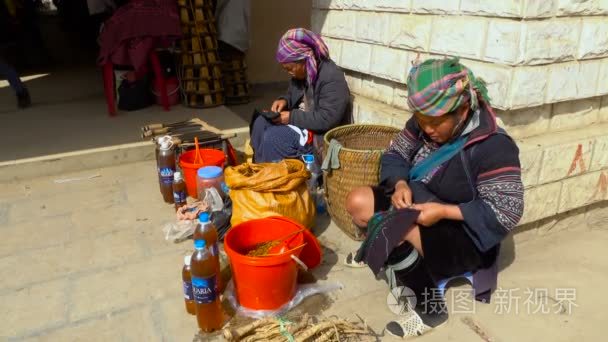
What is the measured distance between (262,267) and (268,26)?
5017 millimetres

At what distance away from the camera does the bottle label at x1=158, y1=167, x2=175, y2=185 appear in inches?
136

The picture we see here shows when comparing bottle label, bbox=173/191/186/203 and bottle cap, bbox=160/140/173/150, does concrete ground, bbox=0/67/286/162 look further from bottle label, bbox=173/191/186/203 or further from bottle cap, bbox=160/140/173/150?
bottle label, bbox=173/191/186/203

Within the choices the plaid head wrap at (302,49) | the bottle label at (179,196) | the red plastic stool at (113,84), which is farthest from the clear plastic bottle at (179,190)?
the red plastic stool at (113,84)

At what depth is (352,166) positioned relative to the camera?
9.22ft

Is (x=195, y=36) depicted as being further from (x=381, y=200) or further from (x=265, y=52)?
(x=381, y=200)

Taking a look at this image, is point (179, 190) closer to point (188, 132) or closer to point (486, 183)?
point (188, 132)

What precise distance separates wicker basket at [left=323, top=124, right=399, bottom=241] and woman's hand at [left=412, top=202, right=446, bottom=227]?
0.76m

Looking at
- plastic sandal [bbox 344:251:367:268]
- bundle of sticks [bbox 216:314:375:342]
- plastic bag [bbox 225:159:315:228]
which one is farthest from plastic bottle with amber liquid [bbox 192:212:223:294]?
plastic sandal [bbox 344:251:367:268]

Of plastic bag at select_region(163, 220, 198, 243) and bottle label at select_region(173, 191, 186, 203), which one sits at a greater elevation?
bottle label at select_region(173, 191, 186, 203)

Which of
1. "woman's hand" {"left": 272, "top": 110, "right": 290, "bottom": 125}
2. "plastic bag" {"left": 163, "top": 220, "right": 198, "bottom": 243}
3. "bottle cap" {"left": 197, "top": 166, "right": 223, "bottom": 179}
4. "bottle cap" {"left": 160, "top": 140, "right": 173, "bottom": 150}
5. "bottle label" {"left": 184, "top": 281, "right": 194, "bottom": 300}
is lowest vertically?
"plastic bag" {"left": 163, "top": 220, "right": 198, "bottom": 243}

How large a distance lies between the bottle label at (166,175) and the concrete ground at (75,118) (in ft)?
3.77

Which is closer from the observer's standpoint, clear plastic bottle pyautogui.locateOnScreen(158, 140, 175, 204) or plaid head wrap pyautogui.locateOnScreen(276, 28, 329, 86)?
plaid head wrap pyautogui.locateOnScreen(276, 28, 329, 86)

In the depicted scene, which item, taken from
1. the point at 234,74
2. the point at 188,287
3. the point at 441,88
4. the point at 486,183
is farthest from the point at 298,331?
the point at 234,74

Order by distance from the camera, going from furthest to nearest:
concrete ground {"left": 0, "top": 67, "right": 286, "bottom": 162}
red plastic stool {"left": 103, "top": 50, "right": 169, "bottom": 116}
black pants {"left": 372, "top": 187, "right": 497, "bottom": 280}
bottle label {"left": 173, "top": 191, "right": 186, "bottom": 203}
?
1. red plastic stool {"left": 103, "top": 50, "right": 169, "bottom": 116}
2. concrete ground {"left": 0, "top": 67, "right": 286, "bottom": 162}
3. bottle label {"left": 173, "top": 191, "right": 186, "bottom": 203}
4. black pants {"left": 372, "top": 187, "right": 497, "bottom": 280}
